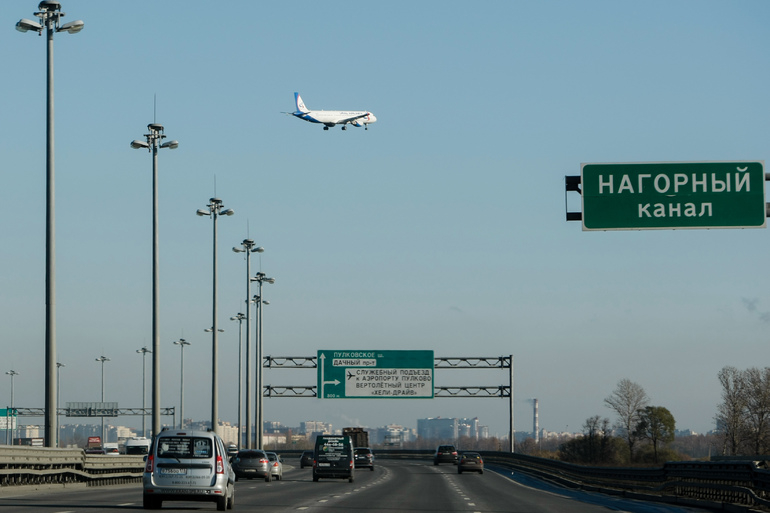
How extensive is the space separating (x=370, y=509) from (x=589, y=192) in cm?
930

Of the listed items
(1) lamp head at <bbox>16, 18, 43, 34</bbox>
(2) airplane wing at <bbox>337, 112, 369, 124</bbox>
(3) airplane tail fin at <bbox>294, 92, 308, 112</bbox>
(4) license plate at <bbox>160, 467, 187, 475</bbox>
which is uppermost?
(3) airplane tail fin at <bbox>294, 92, 308, 112</bbox>

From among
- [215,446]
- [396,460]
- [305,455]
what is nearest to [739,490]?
[215,446]

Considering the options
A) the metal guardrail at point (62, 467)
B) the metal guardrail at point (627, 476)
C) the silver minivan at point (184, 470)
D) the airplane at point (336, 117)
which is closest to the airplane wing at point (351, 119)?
the airplane at point (336, 117)

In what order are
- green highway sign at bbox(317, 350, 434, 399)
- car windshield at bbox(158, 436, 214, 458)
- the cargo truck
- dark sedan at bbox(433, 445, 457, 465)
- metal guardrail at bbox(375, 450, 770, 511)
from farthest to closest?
the cargo truck → dark sedan at bbox(433, 445, 457, 465) → green highway sign at bbox(317, 350, 434, 399) → metal guardrail at bbox(375, 450, 770, 511) → car windshield at bbox(158, 436, 214, 458)

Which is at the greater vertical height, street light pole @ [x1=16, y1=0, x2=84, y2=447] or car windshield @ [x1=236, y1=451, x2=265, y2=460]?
street light pole @ [x1=16, y1=0, x2=84, y2=447]

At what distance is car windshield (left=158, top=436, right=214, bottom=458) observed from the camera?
23156 mm

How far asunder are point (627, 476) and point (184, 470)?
2255cm


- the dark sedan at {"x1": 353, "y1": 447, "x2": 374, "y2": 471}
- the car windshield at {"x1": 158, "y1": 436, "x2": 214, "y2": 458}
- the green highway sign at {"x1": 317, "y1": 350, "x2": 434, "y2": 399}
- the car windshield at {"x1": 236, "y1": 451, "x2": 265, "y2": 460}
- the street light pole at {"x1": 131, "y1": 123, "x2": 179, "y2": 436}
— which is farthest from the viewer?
the dark sedan at {"x1": 353, "y1": 447, "x2": 374, "y2": 471}

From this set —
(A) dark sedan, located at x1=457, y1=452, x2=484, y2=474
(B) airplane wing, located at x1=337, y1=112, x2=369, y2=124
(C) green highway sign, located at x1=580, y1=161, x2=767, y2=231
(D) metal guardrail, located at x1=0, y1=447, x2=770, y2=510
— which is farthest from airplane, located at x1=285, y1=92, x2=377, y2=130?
(C) green highway sign, located at x1=580, y1=161, x2=767, y2=231

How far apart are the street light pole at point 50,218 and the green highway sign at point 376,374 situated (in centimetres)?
4212

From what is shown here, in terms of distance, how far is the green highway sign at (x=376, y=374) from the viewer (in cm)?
7406

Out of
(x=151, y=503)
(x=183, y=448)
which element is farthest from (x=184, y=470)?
(x=151, y=503)

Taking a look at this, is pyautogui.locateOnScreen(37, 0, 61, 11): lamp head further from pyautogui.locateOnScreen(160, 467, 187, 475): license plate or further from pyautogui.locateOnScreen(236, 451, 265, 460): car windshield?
pyautogui.locateOnScreen(236, 451, 265, 460): car windshield

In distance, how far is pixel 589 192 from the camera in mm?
26562
